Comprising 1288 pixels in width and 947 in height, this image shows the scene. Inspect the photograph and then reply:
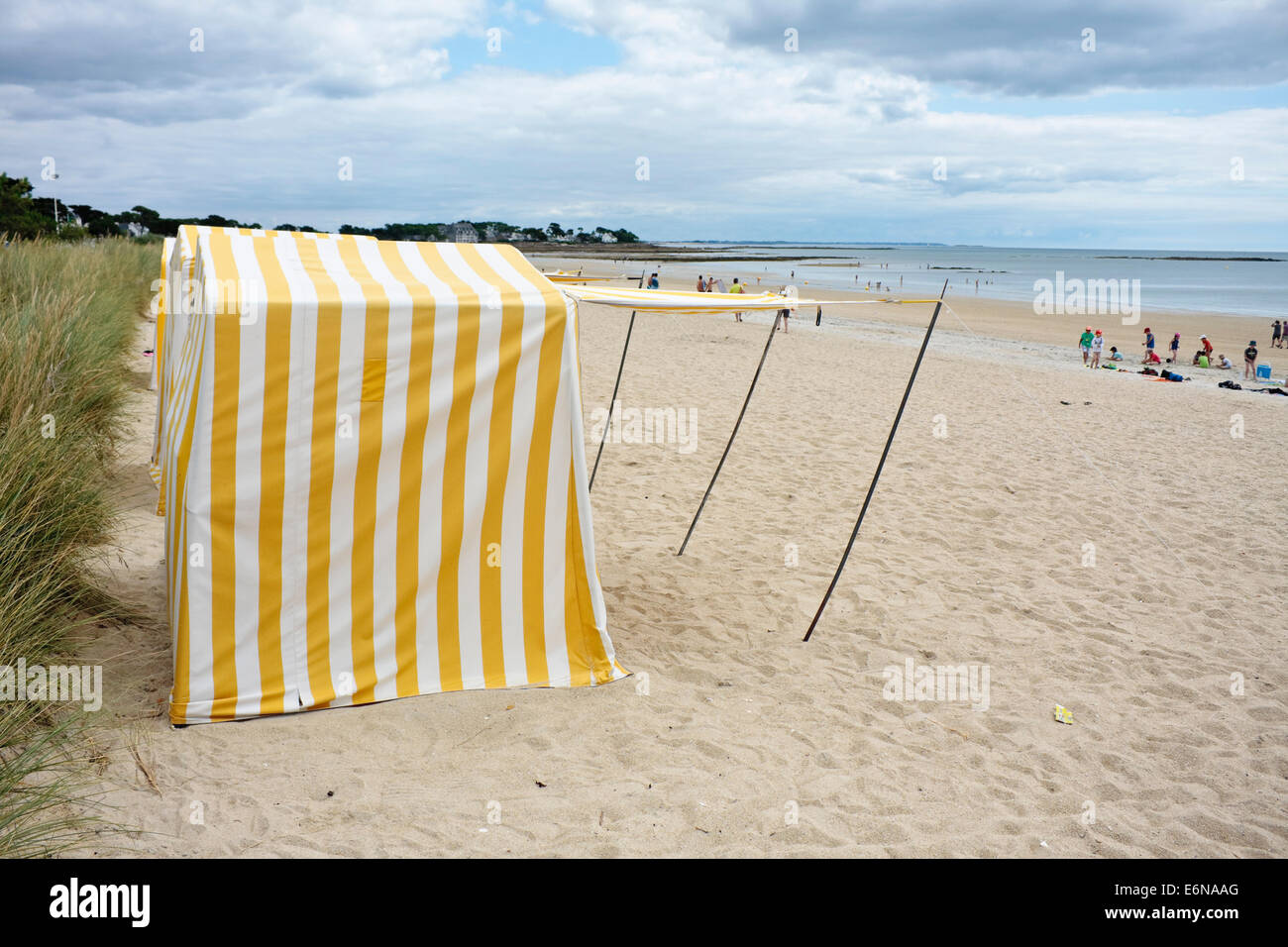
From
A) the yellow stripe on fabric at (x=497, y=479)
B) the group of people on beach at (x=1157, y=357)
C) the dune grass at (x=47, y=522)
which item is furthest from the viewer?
the group of people on beach at (x=1157, y=357)

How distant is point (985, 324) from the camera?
28391 millimetres

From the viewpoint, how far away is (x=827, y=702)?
172 inches

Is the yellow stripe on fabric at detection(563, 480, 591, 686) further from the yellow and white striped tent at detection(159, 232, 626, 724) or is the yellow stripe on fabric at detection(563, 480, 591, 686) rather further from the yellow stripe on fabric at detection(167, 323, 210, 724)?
the yellow stripe on fabric at detection(167, 323, 210, 724)

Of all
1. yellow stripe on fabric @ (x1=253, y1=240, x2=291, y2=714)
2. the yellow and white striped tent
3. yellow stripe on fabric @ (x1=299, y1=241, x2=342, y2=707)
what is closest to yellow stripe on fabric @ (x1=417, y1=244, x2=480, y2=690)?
the yellow and white striped tent

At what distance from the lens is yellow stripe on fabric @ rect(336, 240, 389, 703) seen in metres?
3.90

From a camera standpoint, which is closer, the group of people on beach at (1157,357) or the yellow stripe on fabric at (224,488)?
the yellow stripe on fabric at (224,488)

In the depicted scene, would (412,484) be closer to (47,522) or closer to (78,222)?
(47,522)

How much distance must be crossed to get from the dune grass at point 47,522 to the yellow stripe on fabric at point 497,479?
172 cm

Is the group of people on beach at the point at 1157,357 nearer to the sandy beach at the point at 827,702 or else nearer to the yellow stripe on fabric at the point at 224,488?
the sandy beach at the point at 827,702

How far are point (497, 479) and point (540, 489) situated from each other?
0.71 feet

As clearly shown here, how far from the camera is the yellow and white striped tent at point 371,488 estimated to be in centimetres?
373

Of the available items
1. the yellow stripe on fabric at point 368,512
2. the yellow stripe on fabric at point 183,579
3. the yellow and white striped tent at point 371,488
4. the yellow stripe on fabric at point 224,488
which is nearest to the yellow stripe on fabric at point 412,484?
the yellow and white striped tent at point 371,488

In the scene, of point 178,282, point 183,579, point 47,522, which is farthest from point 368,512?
point 178,282
